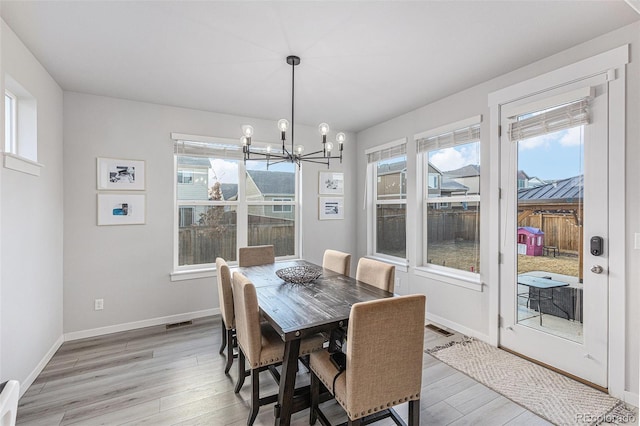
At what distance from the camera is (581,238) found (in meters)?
2.40

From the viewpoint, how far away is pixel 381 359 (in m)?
1.54

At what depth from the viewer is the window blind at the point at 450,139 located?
10.5 feet

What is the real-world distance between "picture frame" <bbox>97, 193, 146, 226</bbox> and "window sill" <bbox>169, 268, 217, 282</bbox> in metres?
0.74

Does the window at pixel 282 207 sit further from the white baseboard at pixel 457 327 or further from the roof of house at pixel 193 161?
the white baseboard at pixel 457 327

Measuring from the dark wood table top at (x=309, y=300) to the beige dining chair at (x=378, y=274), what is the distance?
81 millimetres

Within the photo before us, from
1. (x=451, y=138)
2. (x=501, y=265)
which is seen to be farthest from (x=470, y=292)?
(x=451, y=138)

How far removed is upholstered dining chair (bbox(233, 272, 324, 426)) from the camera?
6.27ft

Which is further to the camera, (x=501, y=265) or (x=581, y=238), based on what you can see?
(x=501, y=265)

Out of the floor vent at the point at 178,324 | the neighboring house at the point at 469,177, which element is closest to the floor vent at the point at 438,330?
the neighboring house at the point at 469,177

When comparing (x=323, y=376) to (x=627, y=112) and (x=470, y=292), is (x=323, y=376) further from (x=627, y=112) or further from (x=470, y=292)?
(x=627, y=112)

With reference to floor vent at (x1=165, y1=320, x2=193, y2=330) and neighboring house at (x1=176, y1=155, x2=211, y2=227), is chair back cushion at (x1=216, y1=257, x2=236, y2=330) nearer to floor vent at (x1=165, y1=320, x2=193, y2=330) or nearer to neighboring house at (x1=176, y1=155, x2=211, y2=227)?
floor vent at (x1=165, y1=320, x2=193, y2=330)

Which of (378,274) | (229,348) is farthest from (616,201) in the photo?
(229,348)

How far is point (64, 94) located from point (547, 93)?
185 inches

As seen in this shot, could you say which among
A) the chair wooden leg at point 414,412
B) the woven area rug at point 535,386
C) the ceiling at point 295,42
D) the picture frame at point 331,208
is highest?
the ceiling at point 295,42
